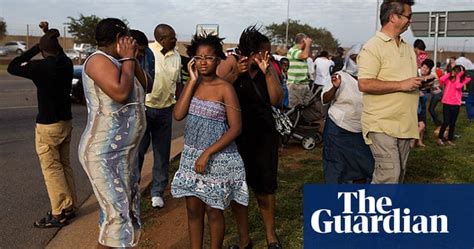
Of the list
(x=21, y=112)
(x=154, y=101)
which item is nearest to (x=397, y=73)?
(x=154, y=101)

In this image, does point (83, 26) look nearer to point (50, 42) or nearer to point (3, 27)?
point (3, 27)

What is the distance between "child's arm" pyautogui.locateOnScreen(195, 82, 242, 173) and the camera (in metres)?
3.64

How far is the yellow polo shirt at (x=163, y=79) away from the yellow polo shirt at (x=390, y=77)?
204 cm

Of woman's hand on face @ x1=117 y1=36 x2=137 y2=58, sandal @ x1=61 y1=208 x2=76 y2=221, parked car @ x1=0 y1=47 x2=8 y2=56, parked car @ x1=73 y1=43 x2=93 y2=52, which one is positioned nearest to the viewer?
woman's hand on face @ x1=117 y1=36 x2=137 y2=58

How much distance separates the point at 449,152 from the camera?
891 cm

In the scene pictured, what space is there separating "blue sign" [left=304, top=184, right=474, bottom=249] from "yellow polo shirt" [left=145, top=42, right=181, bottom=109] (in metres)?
2.70

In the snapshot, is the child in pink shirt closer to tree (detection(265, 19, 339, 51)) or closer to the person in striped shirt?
the person in striped shirt

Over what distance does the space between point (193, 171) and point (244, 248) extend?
89cm

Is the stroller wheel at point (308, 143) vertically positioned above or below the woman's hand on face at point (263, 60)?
below

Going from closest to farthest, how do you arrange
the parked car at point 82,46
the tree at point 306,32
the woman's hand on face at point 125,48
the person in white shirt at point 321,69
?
the woman's hand on face at point 125,48 → the person in white shirt at point 321,69 → the parked car at point 82,46 → the tree at point 306,32

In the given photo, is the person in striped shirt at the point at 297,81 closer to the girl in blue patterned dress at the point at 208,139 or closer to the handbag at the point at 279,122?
the handbag at the point at 279,122

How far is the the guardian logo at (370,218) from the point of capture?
276 cm

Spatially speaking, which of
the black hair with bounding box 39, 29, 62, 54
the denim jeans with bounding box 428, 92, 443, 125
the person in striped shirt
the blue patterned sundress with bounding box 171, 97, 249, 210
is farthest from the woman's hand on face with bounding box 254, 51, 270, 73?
the denim jeans with bounding box 428, 92, 443, 125

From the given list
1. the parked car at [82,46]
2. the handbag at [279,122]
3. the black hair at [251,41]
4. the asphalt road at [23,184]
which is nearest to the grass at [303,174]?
the handbag at [279,122]
